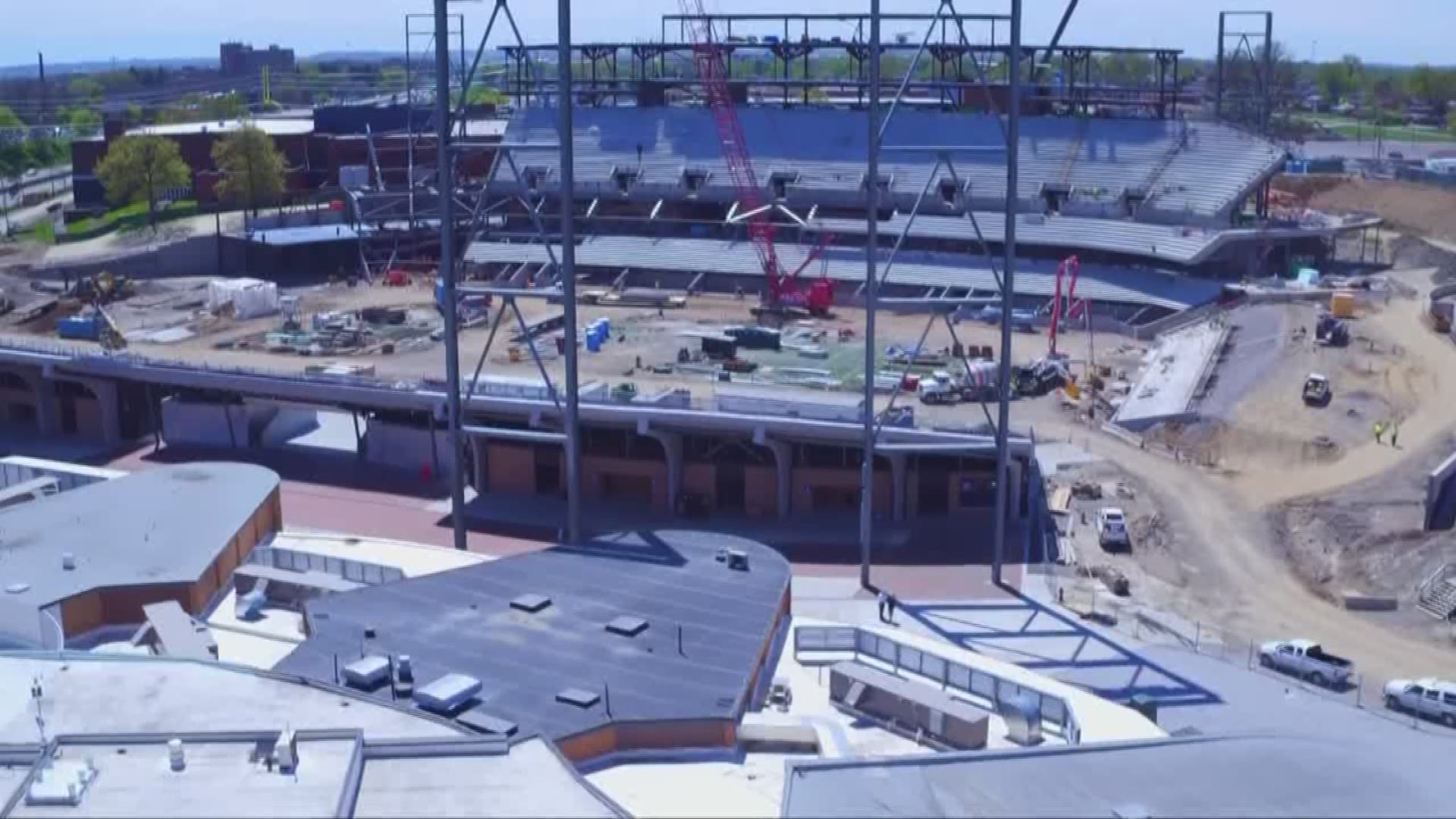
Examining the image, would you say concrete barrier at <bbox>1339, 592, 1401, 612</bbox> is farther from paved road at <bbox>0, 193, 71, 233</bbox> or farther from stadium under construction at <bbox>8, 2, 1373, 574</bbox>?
paved road at <bbox>0, 193, 71, 233</bbox>

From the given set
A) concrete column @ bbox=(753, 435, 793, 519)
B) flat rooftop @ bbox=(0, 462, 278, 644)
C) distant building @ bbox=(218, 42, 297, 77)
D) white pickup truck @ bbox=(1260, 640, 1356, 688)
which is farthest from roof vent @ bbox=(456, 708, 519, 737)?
distant building @ bbox=(218, 42, 297, 77)

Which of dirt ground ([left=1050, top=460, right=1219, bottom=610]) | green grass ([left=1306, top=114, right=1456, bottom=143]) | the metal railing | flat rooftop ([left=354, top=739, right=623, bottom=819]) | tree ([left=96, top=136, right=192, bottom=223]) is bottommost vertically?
dirt ground ([left=1050, top=460, right=1219, bottom=610])

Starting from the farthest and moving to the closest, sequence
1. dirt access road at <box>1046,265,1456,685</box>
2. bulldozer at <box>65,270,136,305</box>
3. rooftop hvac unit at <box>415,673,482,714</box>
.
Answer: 1. bulldozer at <box>65,270,136,305</box>
2. dirt access road at <box>1046,265,1456,685</box>
3. rooftop hvac unit at <box>415,673,482,714</box>

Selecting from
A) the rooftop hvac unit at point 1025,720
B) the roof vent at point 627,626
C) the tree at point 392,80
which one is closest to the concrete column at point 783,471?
the roof vent at point 627,626

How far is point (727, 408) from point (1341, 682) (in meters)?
13.1

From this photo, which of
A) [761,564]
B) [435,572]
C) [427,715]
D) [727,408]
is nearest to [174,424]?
[727,408]

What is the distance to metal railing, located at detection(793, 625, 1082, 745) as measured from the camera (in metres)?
16.2

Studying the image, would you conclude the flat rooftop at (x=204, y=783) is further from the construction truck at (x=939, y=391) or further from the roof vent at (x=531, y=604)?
the construction truck at (x=939, y=391)

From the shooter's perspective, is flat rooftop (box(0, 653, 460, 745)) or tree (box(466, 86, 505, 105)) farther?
tree (box(466, 86, 505, 105))

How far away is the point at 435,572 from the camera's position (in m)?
20.1

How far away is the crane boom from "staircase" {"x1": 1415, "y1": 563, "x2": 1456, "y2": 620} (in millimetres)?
32560

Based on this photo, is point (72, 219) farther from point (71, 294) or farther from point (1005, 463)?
point (1005, 463)

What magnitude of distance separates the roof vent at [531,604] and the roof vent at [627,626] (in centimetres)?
99

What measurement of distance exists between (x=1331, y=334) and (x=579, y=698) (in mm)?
32580
